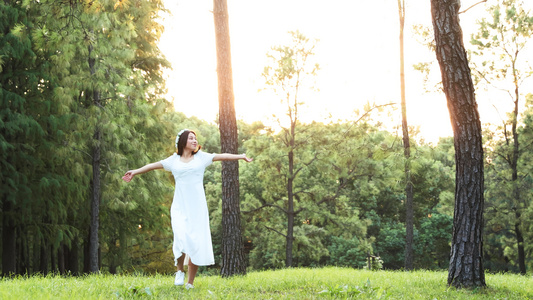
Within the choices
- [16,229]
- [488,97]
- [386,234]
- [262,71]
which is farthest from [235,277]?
[386,234]

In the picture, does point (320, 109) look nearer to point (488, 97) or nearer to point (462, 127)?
point (488, 97)

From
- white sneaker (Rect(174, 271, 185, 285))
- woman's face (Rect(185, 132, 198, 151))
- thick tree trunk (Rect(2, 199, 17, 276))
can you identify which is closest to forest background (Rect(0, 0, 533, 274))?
thick tree trunk (Rect(2, 199, 17, 276))

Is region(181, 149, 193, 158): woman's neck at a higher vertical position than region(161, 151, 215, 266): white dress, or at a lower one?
higher

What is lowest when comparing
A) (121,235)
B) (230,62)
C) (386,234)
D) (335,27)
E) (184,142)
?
(386,234)

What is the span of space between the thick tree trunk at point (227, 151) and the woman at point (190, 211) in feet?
7.82

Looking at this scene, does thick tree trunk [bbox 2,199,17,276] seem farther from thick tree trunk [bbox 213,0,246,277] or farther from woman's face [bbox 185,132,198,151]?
woman's face [bbox 185,132,198,151]

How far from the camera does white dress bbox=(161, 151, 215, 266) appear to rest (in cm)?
595

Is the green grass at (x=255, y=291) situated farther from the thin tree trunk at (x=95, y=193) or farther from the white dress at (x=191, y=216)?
the thin tree trunk at (x=95, y=193)

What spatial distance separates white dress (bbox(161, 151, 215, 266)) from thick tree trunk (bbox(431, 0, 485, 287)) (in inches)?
139

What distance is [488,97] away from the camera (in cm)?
2256

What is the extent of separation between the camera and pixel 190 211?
5996mm

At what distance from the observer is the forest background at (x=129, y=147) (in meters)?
12.1

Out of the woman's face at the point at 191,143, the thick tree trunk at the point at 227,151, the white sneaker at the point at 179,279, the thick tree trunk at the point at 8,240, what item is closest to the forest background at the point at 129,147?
the thick tree trunk at the point at 8,240

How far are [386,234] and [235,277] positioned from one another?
3205cm
